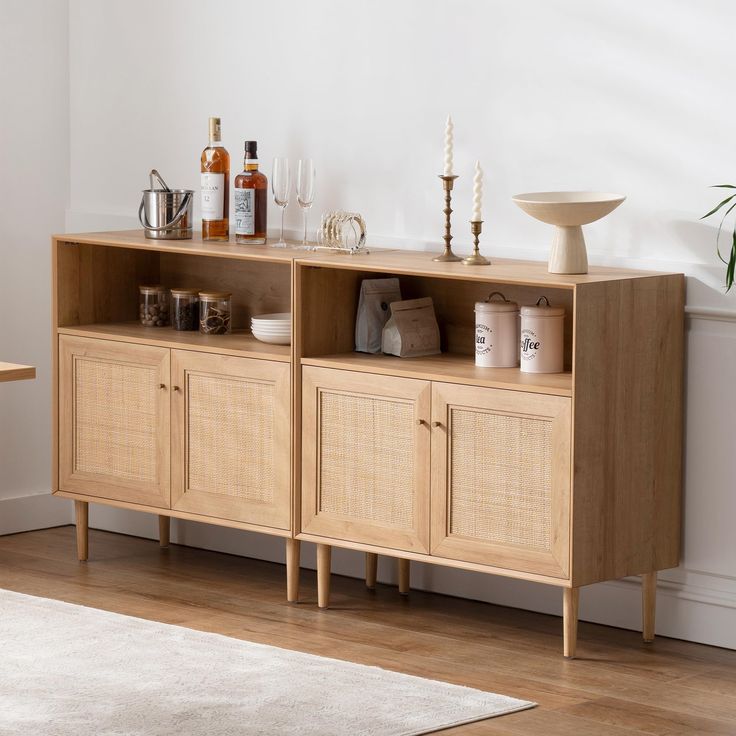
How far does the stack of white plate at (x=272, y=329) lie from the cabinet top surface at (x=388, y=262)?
0.68 ft

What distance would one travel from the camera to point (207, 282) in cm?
Result: 501

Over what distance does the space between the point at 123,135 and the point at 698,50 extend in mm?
2153

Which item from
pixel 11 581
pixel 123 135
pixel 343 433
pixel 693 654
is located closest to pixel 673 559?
pixel 693 654

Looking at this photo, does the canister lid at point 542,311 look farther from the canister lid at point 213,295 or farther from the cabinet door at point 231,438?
the canister lid at point 213,295

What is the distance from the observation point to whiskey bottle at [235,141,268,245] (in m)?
4.61

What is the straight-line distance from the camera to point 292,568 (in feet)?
14.5

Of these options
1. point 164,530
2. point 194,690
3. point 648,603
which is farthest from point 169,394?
point 648,603

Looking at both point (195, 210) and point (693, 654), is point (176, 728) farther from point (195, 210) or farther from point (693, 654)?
point (195, 210)

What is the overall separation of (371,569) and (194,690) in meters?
1.12

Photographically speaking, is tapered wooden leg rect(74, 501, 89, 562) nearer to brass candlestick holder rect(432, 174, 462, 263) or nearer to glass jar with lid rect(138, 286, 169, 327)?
glass jar with lid rect(138, 286, 169, 327)

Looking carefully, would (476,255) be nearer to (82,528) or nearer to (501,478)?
(501,478)

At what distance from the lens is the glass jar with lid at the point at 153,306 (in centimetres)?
486

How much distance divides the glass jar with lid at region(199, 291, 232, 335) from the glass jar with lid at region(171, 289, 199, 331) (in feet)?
0.20

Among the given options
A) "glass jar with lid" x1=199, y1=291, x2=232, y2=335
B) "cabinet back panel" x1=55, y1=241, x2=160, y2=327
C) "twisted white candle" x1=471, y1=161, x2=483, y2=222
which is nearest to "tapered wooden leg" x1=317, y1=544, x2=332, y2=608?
"glass jar with lid" x1=199, y1=291, x2=232, y2=335
